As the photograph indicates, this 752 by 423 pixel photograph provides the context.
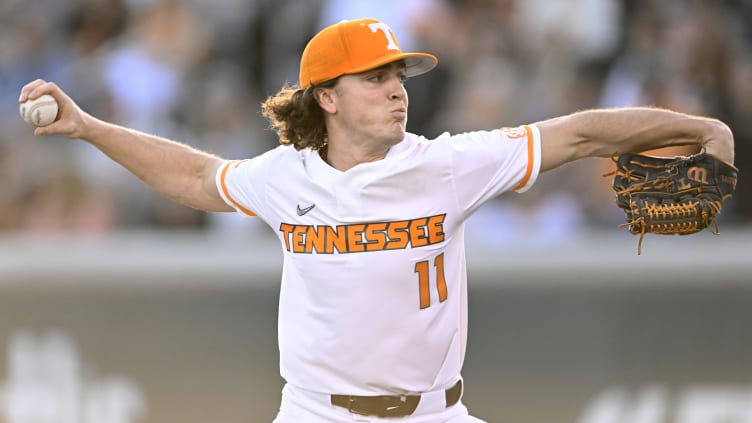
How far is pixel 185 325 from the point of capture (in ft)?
24.2

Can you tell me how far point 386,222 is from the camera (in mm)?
4559

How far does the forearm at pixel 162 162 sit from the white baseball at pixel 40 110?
0.19 meters

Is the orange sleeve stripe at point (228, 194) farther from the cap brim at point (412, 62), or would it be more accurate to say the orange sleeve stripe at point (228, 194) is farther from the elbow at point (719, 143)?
the elbow at point (719, 143)

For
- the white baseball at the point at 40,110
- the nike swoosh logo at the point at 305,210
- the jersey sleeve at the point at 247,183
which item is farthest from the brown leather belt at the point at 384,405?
the white baseball at the point at 40,110

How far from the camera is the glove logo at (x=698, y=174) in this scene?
4371mm

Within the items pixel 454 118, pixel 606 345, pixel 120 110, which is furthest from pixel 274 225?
pixel 120 110

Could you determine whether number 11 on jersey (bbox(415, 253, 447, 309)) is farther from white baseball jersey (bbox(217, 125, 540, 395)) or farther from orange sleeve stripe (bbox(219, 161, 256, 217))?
orange sleeve stripe (bbox(219, 161, 256, 217))

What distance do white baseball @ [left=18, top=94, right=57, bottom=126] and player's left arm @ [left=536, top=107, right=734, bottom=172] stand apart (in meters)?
1.99

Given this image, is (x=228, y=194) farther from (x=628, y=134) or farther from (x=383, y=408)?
(x=628, y=134)

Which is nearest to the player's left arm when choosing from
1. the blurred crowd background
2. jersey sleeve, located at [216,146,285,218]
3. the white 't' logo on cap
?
the white 't' logo on cap

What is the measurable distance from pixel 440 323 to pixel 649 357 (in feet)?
9.76

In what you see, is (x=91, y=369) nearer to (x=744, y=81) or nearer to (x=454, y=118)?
(x=454, y=118)

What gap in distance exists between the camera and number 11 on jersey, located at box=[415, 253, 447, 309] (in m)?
4.55

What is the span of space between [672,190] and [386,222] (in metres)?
1.10
